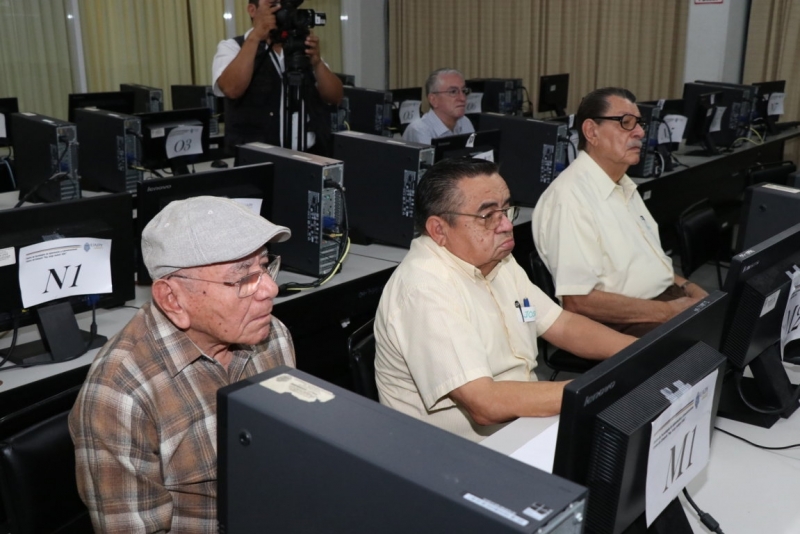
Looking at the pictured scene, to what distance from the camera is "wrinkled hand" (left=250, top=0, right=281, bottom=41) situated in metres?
3.31

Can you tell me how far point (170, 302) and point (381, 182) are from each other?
1656 millimetres

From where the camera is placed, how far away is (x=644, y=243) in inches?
101

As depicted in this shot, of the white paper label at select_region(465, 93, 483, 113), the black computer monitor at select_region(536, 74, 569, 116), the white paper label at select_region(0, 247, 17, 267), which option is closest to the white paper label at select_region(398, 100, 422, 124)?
the white paper label at select_region(465, 93, 483, 113)

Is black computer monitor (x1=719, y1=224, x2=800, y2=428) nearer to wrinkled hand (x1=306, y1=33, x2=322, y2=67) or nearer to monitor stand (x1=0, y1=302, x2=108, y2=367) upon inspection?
monitor stand (x1=0, y1=302, x2=108, y2=367)

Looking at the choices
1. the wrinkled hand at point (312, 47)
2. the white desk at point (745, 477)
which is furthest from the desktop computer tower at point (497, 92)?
the white desk at point (745, 477)

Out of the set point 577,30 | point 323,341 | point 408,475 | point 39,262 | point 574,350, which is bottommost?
point 323,341

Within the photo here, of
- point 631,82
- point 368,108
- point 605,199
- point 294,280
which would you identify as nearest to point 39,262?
point 294,280

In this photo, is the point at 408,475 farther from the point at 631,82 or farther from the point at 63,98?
the point at 631,82

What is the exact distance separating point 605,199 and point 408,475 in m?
2.02

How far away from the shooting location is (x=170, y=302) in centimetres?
128

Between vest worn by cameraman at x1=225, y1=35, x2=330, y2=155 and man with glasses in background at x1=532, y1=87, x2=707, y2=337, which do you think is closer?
man with glasses in background at x1=532, y1=87, x2=707, y2=337

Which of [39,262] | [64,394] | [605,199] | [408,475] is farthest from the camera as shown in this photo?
[605,199]

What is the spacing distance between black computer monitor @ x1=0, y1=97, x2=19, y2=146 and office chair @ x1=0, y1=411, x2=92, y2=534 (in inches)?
131

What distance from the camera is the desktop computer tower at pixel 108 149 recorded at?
3428 mm
